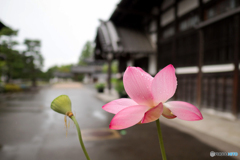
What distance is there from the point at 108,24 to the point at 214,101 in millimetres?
6397

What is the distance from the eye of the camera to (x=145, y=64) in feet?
30.3

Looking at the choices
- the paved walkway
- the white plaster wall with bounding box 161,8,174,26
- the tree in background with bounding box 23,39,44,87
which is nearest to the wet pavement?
the paved walkway

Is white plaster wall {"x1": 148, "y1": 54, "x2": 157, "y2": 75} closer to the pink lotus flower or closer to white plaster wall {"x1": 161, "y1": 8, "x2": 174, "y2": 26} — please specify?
white plaster wall {"x1": 161, "y1": 8, "x2": 174, "y2": 26}

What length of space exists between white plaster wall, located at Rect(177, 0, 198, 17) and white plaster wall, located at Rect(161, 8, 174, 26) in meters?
0.46

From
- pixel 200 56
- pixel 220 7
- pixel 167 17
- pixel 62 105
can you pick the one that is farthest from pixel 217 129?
pixel 167 17

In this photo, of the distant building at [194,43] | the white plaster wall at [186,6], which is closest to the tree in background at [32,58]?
the distant building at [194,43]

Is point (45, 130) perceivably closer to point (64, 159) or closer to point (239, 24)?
point (64, 159)

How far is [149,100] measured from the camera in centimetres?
37

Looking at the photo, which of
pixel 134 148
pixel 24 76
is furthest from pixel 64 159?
pixel 24 76

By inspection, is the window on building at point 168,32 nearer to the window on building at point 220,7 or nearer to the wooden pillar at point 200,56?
the wooden pillar at point 200,56

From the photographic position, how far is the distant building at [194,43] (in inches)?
173

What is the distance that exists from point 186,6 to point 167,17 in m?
1.19

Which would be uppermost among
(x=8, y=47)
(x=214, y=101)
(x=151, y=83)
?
(x=8, y=47)

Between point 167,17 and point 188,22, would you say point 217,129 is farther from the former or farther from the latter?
point 167,17
